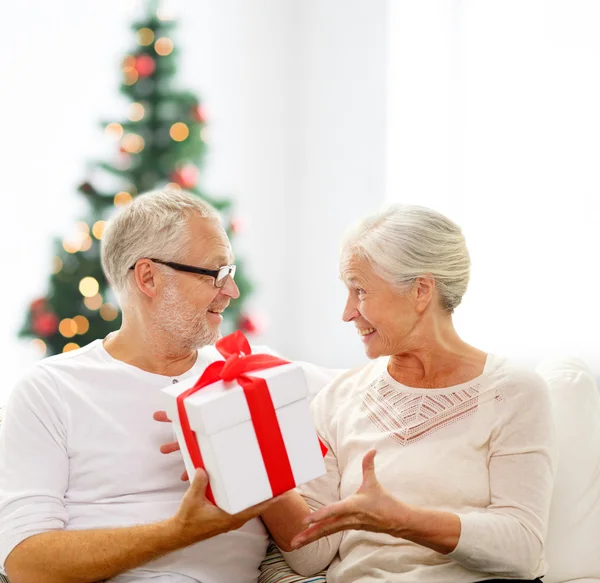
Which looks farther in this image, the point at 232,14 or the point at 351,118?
the point at 232,14

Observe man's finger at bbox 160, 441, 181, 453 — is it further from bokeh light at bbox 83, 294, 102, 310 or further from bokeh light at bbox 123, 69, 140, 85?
bokeh light at bbox 123, 69, 140, 85

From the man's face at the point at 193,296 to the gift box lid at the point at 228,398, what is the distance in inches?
14.9

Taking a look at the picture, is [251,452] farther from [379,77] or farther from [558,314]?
[379,77]

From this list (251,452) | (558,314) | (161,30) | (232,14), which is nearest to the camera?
(251,452)

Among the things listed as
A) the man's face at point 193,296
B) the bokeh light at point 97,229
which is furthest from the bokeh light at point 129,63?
the man's face at point 193,296

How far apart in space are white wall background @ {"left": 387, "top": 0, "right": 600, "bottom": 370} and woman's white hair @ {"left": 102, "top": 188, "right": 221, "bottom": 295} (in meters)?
2.01

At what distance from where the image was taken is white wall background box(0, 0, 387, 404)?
3969 millimetres

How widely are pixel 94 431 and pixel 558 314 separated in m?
2.32

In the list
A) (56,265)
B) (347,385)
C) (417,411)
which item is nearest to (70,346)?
(56,265)

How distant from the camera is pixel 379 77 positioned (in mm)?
4125

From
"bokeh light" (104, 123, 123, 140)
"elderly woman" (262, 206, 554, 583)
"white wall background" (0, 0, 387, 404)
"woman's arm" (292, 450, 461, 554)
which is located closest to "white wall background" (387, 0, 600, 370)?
"white wall background" (0, 0, 387, 404)

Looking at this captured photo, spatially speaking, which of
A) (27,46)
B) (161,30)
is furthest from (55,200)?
(161,30)

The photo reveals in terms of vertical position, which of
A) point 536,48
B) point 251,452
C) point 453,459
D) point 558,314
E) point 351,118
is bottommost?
point 558,314

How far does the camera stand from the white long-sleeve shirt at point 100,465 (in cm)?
160
